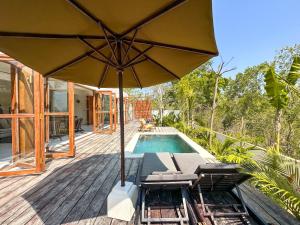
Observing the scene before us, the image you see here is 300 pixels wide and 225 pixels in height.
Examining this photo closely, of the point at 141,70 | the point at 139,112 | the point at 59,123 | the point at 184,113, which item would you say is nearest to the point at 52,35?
the point at 141,70

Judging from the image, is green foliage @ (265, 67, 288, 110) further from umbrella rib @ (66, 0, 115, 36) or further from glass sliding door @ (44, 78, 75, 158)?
glass sliding door @ (44, 78, 75, 158)

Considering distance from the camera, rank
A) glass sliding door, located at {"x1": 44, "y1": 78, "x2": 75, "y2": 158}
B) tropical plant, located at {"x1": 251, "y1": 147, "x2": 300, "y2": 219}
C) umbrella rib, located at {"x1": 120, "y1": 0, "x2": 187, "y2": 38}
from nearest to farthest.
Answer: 1. umbrella rib, located at {"x1": 120, "y1": 0, "x2": 187, "y2": 38}
2. tropical plant, located at {"x1": 251, "y1": 147, "x2": 300, "y2": 219}
3. glass sliding door, located at {"x1": 44, "y1": 78, "x2": 75, "y2": 158}

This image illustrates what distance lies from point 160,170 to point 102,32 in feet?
8.89

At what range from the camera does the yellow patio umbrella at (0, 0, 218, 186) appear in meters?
1.82

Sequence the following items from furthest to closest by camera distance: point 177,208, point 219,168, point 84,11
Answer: point 177,208, point 219,168, point 84,11

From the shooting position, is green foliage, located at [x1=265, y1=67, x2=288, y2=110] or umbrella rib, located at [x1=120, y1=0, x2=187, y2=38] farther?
green foliage, located at [x1=265, y1=67, x2=288, y2=110]

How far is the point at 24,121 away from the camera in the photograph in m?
4.93

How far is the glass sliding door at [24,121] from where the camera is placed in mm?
4789

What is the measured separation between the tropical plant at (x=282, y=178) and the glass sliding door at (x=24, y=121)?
487 centimetres

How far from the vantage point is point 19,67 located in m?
4.95

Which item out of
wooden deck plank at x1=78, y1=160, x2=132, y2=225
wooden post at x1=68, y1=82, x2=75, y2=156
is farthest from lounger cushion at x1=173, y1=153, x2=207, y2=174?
wooden post at x1=68, y1=82, x2=75, y2=156

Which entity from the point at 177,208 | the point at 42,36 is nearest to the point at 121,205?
the point at 177,208

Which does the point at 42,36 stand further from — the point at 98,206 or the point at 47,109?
the point at 47,109

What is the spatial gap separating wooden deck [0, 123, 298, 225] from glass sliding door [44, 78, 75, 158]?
0.86 meters
